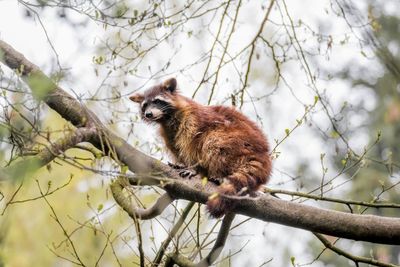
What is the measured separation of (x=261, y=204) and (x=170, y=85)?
2640 mm

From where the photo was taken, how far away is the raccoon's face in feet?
22.4

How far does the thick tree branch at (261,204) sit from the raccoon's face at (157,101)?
1.98 meters

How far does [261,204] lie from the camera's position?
15.7 ft

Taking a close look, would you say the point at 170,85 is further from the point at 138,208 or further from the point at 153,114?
the point at 138,208

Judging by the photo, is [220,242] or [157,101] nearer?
[220,242]

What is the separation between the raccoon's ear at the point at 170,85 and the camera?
23.3 feet

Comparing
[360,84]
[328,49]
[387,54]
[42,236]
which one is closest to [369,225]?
[387,54]

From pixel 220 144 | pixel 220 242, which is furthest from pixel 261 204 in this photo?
pixel 220 144

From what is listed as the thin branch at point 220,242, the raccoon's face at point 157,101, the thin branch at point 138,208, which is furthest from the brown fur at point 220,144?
the thin branch at point 138,208

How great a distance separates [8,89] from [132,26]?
73.0 inches

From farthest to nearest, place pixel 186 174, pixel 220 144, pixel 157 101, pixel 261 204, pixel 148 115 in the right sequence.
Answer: pixel 157 101, pixel 148 115, pixel 220 144, pixel 186 174, pixel 261 204

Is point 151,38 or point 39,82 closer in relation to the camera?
point 39,82

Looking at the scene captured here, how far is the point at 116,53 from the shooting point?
580 cm

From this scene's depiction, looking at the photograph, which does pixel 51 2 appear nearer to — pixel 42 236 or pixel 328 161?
Result: pixel 42 236
